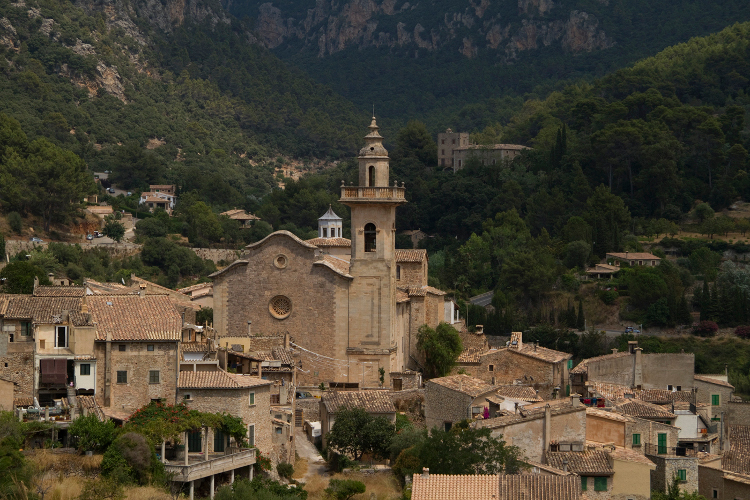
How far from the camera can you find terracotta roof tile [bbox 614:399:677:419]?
43500mm

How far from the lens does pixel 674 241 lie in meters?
95.2

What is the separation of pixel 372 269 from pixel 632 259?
1601 inches

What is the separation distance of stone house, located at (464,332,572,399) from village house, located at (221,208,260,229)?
5542 centimetres

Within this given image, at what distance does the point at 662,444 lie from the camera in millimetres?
41719

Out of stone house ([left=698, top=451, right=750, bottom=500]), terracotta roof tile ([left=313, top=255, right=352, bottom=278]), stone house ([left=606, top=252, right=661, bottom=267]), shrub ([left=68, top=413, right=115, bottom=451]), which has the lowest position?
stone house ([left=698, top=451, right=750, bottom=500])

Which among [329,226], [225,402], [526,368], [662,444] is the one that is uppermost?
[329,226]

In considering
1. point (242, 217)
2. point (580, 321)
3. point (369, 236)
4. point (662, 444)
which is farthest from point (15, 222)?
point (662, 444)

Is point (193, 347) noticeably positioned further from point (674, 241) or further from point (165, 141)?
point (165, 141)

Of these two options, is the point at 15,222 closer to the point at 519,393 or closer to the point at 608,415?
the point at 519,393

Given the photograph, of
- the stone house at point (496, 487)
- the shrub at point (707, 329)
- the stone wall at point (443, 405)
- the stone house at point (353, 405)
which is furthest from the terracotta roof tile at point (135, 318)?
the shrub at point (707, 329)

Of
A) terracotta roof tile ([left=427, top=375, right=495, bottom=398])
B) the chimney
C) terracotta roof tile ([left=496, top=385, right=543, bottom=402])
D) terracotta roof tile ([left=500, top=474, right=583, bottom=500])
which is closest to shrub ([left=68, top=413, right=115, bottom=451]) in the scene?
terracotta roof tile ([left=500, top=474, right=583, bottom=500])

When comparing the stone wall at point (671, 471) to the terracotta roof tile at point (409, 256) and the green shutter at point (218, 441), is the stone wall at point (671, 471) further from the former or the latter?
the terracotta roof tile at point (409, 256)

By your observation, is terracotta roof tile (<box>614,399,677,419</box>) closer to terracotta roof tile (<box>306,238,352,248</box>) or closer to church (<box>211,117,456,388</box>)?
church (<box>211,117,456,388</box>)

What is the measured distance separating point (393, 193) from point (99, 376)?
17278 mm
